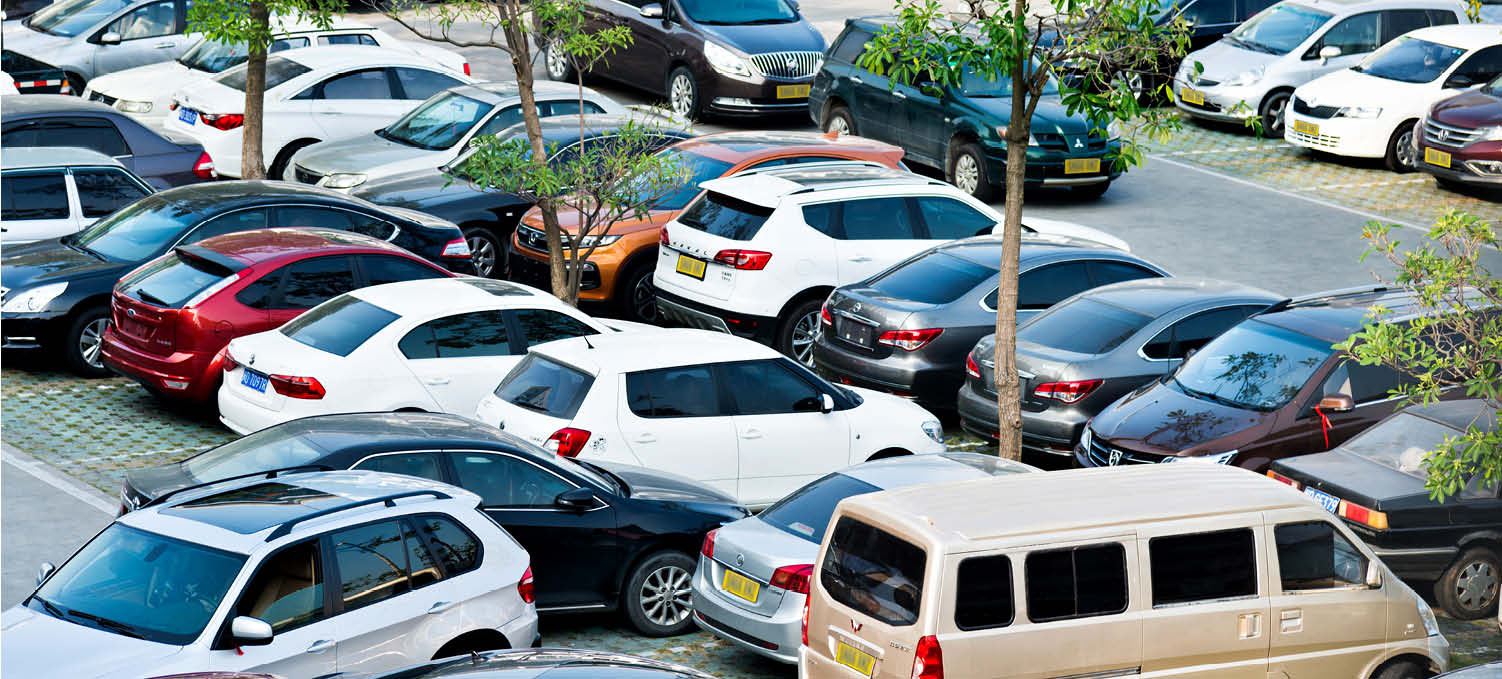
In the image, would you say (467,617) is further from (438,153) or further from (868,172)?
(438,153)

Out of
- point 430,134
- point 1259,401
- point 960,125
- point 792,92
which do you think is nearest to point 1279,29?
point 960,125

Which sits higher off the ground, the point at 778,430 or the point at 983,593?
the point at 983,593

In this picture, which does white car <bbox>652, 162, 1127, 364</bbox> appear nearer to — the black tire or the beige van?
the black tire

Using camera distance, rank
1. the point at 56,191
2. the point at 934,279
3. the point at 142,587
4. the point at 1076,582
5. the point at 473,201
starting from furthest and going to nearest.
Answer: the point at 473,201 < the point at 56,191 < the point at 934,279 < the point at 1076,582 < the point at 142,587

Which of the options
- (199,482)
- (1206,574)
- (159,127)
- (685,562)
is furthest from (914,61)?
(159,127)

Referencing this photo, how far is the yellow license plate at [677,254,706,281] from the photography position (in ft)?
52.6

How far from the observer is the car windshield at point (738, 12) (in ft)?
83.0

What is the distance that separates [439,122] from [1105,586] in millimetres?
14063

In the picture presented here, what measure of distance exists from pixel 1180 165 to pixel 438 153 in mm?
10286

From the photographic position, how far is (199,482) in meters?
9.96

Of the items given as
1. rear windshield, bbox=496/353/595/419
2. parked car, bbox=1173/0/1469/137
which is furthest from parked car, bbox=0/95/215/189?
parked car, bbox=1173/0/1469/137

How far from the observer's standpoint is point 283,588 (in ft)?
27.2

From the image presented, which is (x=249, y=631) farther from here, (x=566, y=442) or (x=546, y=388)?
(x=546, y=388)

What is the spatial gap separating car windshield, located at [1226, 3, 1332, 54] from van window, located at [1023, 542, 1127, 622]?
18.6 m
